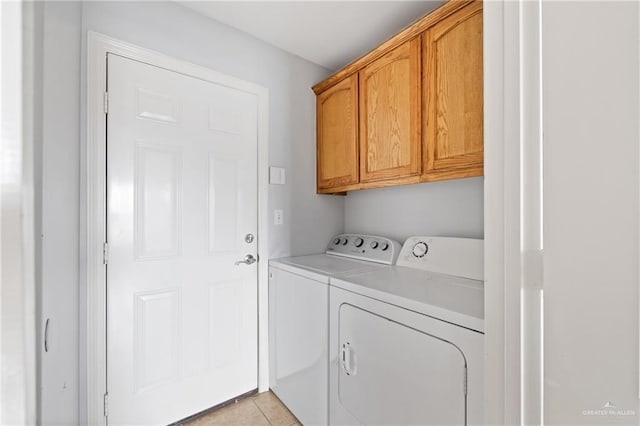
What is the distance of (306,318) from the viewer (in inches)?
62.0

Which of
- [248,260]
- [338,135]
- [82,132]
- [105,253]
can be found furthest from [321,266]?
[82,132]

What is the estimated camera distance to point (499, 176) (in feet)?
2.06

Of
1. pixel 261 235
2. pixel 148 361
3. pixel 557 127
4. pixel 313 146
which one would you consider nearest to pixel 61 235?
pixel 148 361

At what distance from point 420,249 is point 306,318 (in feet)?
2.66

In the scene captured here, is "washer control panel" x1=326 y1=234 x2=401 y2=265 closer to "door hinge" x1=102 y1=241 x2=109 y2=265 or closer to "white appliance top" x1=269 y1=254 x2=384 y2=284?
"white appliance top" x1=269 y1=254 x2=384 y2=284

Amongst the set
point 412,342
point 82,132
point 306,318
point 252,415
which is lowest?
point 252,415

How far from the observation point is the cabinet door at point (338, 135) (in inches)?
75.8

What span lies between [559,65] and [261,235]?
5.63 feet

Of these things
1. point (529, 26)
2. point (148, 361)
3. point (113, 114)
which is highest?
point (113, 114)

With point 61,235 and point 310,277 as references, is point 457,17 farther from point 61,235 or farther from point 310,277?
point 61,235

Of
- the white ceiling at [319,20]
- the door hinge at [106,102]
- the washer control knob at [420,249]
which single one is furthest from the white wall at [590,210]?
the door hinge at [106,102]

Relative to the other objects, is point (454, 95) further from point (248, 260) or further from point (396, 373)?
point (248, 260)

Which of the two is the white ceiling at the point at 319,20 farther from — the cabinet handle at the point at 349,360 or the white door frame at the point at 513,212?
the cabinet handle at the point at 349,360

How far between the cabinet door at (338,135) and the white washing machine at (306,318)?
1.70 ft
